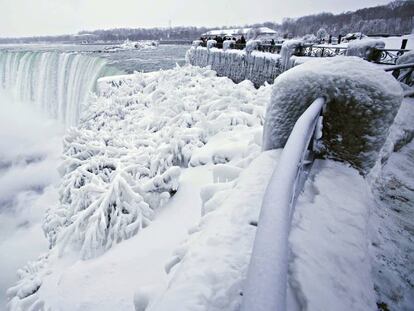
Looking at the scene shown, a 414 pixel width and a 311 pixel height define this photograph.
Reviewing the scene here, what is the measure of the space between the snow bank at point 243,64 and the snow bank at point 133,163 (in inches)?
122

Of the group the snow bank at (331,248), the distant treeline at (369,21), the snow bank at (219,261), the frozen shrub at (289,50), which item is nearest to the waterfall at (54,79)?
the frozen shrub at (289,50)

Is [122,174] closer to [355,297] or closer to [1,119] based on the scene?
[355,297]

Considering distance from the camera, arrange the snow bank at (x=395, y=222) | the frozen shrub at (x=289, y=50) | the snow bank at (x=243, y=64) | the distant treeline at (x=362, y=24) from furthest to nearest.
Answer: the distant treeline at (x=362, y=24) < the snow bank at (x=243, y=64) < the frozen shrub at (x=289, y=50) < the snow bank at (x=395, y=222)

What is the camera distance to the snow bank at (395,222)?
1695 mm

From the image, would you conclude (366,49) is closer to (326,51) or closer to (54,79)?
(326,51)

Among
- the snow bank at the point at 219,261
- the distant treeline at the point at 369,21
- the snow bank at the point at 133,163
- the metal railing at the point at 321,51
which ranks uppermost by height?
the distant treeline at the point at 369,21

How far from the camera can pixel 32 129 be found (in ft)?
82.6

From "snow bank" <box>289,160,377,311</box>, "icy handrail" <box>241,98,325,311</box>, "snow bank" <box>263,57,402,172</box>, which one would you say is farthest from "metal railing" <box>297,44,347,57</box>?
"icy handrail" <box>241,98,325,311</box>

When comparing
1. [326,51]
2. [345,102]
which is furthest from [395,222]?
[326,51]

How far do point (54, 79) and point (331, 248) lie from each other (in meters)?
28.2

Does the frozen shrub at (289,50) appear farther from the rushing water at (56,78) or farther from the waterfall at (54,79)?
the waterfall at (54,79)

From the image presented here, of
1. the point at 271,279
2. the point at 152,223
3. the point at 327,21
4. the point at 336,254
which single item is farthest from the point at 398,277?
the point at 327,21

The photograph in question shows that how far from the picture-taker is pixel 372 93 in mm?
2164

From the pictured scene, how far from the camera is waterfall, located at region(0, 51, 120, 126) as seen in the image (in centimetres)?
2062
